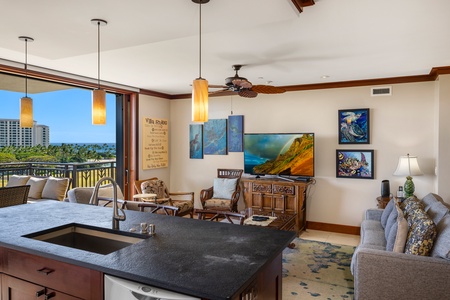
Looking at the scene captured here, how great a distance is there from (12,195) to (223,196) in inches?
129

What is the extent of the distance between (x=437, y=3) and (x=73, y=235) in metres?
3.12

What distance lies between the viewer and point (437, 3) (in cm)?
230

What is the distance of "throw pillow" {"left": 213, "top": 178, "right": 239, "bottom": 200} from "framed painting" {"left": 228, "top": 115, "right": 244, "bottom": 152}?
676 millimetres

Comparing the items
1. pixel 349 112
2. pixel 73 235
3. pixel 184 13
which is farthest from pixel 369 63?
pixel 73 235

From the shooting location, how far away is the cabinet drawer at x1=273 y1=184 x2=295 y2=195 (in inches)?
207

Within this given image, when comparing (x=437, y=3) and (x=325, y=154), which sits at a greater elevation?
(x=437, y=3)

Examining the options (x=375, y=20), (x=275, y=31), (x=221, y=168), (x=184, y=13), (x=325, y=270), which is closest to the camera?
(x=184, y=13)

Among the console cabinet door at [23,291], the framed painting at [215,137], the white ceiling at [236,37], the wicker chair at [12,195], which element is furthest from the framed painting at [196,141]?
the console cabinet door at [23,291]

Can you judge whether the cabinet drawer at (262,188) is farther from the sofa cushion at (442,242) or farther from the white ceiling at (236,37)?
the sofa cushion at (442,242)

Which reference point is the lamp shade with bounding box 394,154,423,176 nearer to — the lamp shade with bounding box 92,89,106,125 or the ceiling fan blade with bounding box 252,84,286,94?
the ceiling fan blade with bounding box 252,84,286,94

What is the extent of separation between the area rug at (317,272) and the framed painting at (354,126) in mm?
1728

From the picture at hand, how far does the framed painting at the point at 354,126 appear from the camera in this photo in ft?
16.9

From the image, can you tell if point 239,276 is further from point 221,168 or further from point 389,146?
point 221,168

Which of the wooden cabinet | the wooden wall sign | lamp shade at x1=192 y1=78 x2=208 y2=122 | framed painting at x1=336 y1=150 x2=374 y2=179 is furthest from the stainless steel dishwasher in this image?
the wooden wall sign
